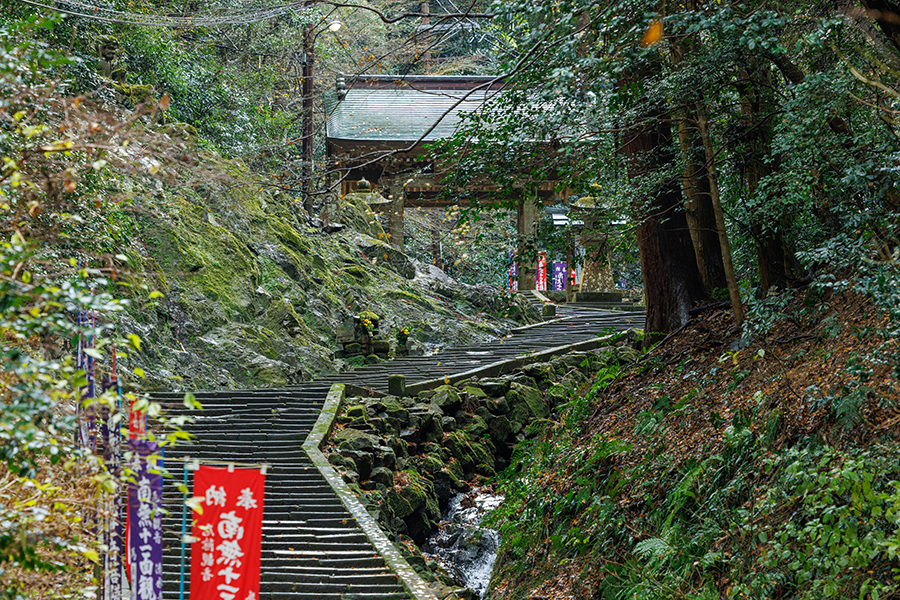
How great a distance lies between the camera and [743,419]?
278 inches

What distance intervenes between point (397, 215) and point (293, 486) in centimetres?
1324

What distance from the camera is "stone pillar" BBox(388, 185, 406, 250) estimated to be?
2294 centimetres

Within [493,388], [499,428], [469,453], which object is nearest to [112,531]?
[469,453]

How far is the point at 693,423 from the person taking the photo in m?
8.09

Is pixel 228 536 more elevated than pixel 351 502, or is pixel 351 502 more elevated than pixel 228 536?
pixel 228 536

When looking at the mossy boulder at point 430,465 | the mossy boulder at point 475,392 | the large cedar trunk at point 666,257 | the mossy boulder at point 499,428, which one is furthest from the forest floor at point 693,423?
the mossy boulder at point 475,392

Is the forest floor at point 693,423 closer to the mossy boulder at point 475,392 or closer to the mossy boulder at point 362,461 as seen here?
the mossy boulder at point 362,461

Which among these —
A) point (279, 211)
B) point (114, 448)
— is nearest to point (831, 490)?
point (114, 448)

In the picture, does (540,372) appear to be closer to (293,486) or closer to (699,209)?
(293,486)

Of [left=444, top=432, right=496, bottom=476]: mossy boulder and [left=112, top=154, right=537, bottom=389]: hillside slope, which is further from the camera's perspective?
[left=112, top=154, right=537, bottom=389]: hillside slope

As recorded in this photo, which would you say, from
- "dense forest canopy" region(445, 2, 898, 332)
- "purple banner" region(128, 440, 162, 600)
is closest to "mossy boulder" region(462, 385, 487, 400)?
"dense forest canopy" region(445, 2, 898, 332)

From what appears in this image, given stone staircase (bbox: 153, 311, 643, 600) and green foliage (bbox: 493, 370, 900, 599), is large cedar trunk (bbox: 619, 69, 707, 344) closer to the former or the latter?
stone staircase (bbox: 153, 311, 643, 600)

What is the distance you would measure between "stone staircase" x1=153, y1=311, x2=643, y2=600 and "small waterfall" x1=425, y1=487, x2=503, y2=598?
2254 millimetres

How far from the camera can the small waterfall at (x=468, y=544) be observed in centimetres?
1170
